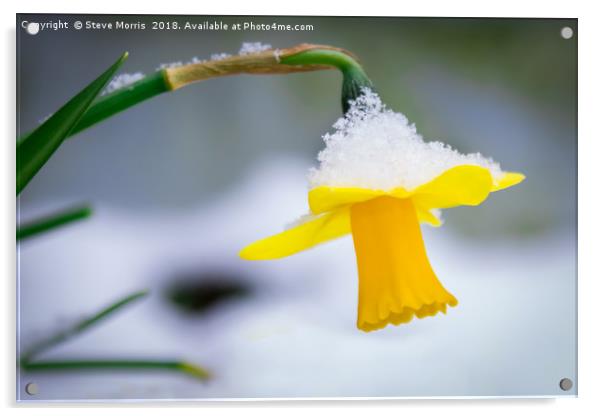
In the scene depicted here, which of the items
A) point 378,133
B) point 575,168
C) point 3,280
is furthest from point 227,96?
point 575,168

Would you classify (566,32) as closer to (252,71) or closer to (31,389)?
(252,71)

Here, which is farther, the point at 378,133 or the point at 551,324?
the point at 551,324

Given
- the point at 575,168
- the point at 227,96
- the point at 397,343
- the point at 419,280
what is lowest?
the point at 397,343

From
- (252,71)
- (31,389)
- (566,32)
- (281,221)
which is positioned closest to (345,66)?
(252,71)

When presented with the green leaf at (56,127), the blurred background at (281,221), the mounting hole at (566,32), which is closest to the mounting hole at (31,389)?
the blurred background at (281,221)

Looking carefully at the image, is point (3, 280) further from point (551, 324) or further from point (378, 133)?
point (551, 324)
